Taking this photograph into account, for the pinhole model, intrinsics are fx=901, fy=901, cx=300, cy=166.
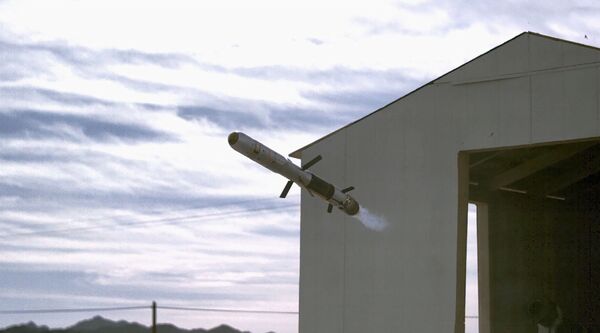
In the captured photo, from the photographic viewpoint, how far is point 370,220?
56.5 ft

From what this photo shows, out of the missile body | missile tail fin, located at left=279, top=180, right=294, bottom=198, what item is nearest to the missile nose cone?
the missile body

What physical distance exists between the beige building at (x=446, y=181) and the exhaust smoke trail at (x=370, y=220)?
103 mm

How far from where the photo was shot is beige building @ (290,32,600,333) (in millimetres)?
14977

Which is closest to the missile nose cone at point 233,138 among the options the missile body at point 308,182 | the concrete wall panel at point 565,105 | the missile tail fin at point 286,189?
the missile body at point 308,182

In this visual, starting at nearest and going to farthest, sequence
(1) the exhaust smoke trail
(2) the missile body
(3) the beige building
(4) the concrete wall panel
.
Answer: (4) the concrete wall panel, (3) the beige building, (2) the missile body, (1) the exhaust smoke trail

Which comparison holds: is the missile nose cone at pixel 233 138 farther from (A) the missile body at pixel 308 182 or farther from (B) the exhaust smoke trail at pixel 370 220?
(B) the exhaust smoke trail at pixel 370 220

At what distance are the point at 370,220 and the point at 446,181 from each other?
1948 mm

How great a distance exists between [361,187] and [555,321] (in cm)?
639

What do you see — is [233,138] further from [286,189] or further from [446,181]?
[446,181]

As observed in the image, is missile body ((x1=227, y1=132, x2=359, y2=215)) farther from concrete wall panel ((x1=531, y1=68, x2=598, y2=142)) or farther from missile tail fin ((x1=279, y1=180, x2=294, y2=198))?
concrete wall panel ((x1=531, y1=68, x2=598, y2=142))

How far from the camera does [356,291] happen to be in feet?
56.6

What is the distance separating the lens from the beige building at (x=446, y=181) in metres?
15.0

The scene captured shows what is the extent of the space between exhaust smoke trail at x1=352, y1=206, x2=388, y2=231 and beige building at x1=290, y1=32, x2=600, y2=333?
0.10 m

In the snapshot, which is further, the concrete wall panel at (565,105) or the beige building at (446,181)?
the beige building at (446,181)
